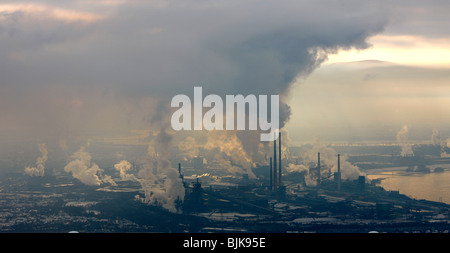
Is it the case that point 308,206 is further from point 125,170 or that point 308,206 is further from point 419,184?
point 125,170

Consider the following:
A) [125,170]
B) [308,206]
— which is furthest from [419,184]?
[125,170]

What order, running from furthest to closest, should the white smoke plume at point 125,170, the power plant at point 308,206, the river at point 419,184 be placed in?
1. the white smoke plume at point 125,170
2. the river at point 419,184
3. the power plant at point 308,206

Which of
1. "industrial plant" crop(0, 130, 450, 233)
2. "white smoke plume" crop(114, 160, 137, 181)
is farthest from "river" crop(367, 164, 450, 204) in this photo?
"white smoke plume" crop(114, 160, 137, 181)

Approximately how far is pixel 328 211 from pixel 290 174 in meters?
57.0

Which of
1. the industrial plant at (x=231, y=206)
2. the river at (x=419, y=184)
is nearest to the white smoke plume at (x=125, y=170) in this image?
the industrial plant at (x=231, y=206)

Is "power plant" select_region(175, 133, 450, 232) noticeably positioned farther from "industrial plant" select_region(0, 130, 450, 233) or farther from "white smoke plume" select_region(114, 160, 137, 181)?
"white smoke plume" select_region(114, 160, 137, 181)

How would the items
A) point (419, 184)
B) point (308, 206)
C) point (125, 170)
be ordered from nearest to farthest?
point (308, 206) → point (419, 184) → point (125, 170)

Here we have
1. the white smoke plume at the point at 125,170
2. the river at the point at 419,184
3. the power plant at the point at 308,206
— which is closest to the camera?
the power plant at the point at 308,206

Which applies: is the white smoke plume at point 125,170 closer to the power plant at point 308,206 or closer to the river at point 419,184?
the power plant at point 308,206

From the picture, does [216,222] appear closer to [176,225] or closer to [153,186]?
[176,225]

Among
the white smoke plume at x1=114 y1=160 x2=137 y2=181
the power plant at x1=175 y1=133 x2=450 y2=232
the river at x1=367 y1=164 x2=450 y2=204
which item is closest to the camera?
the power plant at x1=175 y1=133 x2=450 y2=232

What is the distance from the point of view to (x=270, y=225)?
99.6m

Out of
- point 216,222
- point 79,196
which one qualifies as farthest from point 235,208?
point 79,196
